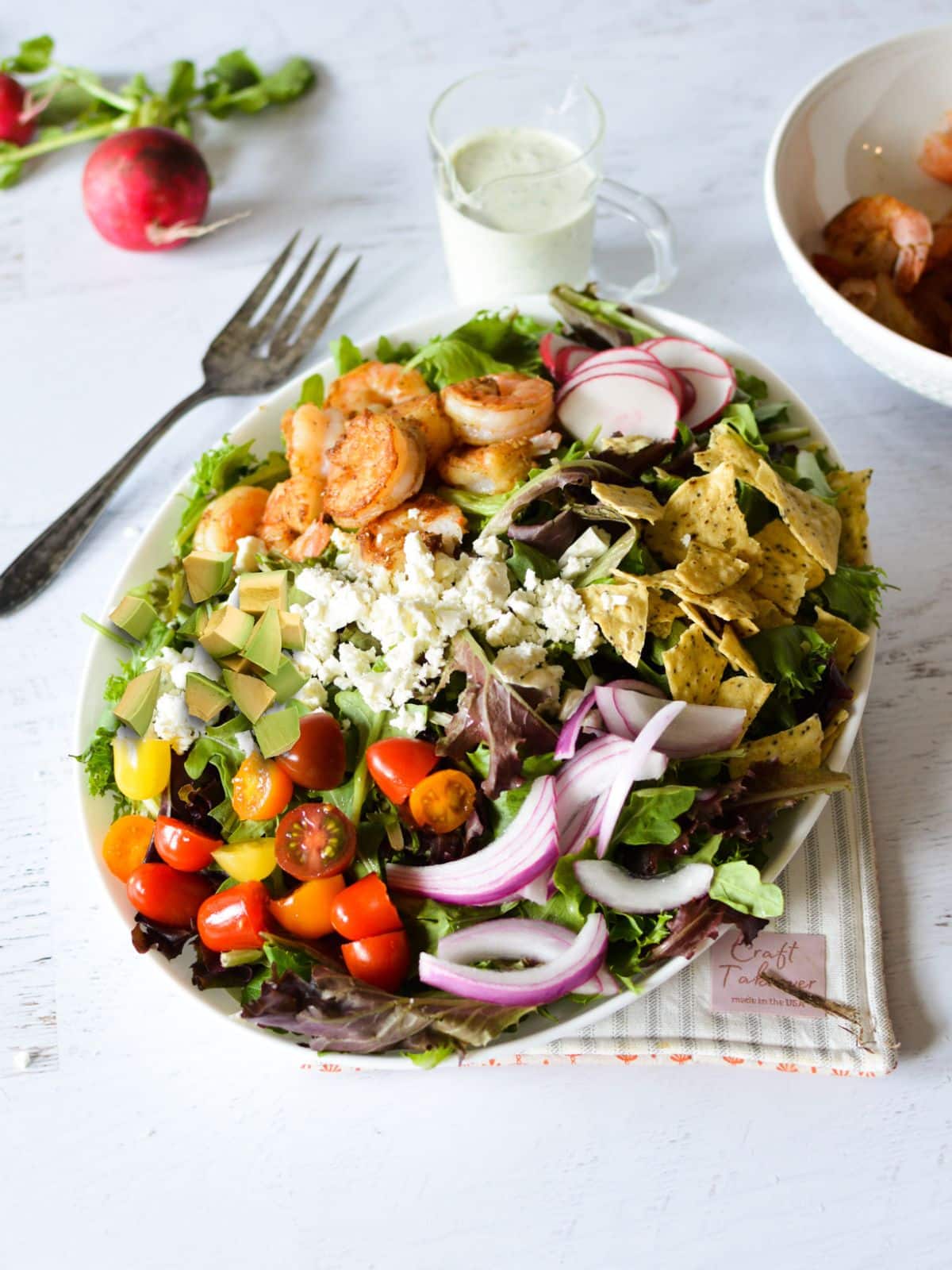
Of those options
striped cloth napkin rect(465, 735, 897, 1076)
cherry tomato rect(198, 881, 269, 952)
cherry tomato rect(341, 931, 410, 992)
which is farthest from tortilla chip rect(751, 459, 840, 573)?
cherry tomato rect(198, 881, 269, 952)

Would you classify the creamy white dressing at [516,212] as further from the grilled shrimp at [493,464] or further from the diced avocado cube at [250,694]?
the diced avocado cube at [250,694]

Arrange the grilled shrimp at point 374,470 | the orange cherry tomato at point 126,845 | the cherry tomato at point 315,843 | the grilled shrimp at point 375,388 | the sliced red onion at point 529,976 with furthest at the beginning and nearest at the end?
the grilled shrimp at point 375,388 < the grilled shrimp at point 374,470 < the orange cherry tomato at point 126,845 < the cherry tomato at point 315,843 < the sliced red onion at point 529,976

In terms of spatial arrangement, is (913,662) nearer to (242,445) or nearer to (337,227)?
(242,445)

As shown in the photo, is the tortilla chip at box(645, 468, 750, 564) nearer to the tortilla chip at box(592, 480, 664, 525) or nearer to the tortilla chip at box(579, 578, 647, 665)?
the tortilla chip at box(592, 480, 664, 525)

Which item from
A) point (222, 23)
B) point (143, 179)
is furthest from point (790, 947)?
point (222, 23)

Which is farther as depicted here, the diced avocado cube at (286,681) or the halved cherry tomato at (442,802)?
the diced avocado cube at (286,681)

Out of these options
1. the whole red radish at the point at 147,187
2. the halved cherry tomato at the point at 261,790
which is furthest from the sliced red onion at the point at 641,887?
the whole red radish at the point at 147,187
